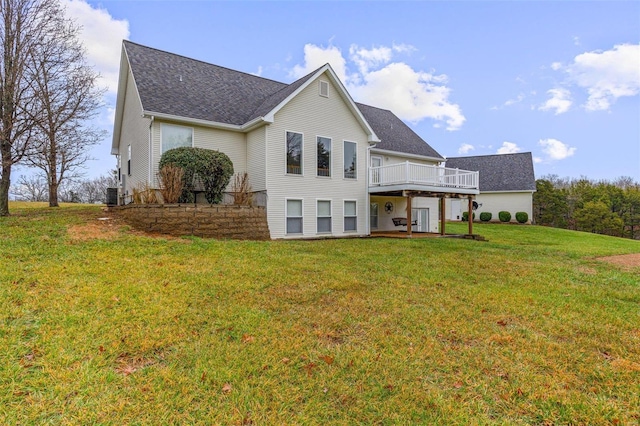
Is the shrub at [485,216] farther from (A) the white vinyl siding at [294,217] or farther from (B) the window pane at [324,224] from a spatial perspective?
(A) the white vinyl siding at [294,217]

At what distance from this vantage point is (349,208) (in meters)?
15.4

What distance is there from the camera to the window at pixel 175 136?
1215 centimetres

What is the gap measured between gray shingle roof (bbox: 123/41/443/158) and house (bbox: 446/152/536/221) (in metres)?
18.3

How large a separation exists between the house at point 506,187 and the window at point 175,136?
2513cm

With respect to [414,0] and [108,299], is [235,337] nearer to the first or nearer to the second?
[108,299]

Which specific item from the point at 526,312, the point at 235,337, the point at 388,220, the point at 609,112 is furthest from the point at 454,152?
the point at 235,337

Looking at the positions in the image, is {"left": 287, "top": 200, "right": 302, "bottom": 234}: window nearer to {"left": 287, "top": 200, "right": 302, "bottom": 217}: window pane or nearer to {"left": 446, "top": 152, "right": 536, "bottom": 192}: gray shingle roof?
{"left": 287, "top": 200, "right": 302, "bottom": 217}: window pane

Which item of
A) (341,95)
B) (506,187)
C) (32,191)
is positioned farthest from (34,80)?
(32,191)

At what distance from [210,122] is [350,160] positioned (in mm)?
6371

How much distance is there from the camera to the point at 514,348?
3.85 metres

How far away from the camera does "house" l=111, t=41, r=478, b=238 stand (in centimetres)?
1274

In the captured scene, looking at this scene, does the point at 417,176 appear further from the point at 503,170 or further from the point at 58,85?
the point at 503,170

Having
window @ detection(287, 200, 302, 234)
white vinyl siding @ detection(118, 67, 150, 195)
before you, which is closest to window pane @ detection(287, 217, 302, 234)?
window @ detection(287, 200, 302, 234)

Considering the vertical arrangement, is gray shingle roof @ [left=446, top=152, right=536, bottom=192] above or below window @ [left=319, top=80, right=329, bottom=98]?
below
